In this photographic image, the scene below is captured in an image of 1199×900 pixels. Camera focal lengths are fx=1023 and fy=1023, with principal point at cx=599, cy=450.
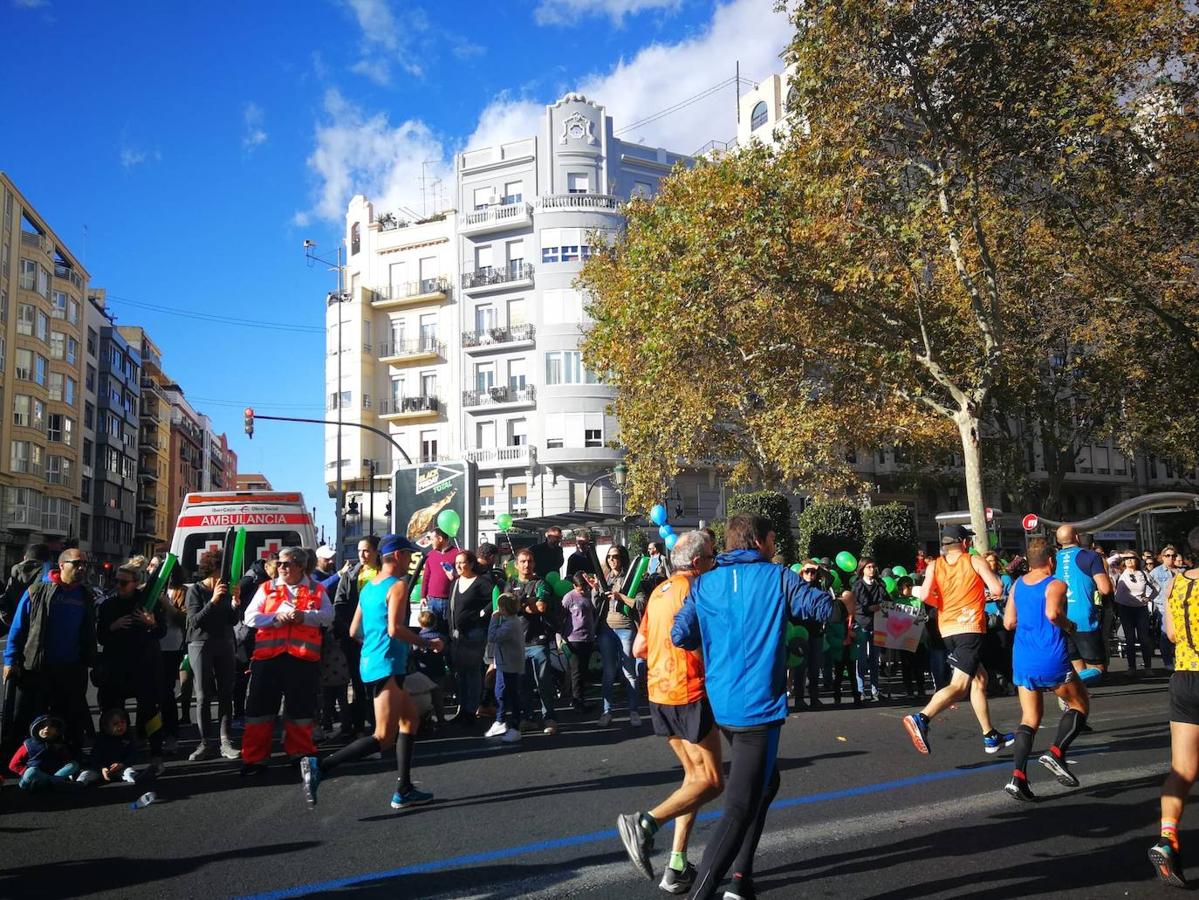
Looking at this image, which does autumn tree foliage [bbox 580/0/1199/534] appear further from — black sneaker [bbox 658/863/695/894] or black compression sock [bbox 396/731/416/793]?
black sneaker [bbox 658/863/695/894]

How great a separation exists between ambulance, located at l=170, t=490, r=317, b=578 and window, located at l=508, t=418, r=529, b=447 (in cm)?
3225

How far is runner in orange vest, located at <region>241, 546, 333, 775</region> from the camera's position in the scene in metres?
7.69

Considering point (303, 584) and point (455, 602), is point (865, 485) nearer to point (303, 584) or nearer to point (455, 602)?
point (455, 602)

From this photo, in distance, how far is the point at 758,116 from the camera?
55188 mm

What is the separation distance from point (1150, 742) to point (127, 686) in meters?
8.66

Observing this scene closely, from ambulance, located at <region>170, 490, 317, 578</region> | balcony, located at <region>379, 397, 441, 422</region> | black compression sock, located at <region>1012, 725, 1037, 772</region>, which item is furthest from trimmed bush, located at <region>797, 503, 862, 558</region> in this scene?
balcony, located at <region>379, 397, 441, 422</region>

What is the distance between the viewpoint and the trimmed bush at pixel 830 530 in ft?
80.0

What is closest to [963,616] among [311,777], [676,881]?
[676,881]

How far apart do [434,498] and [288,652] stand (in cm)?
972

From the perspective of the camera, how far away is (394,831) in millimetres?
6312

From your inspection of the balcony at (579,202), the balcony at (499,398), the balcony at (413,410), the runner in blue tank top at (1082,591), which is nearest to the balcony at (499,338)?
the balcony at (499,398)

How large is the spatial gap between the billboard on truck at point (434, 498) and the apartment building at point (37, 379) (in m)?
42.6

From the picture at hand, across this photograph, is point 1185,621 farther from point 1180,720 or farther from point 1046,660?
point 1046,660

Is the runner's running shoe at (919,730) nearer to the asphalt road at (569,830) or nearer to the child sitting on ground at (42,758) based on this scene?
the asphalt road at (569,830)
